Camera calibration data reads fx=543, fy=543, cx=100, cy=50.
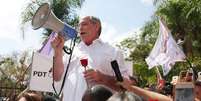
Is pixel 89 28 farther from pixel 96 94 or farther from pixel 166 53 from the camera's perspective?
pixel 166 53

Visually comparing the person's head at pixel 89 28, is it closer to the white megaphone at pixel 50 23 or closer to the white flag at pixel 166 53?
the white megaphone at pixel 50 23

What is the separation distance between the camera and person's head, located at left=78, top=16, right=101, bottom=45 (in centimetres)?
414

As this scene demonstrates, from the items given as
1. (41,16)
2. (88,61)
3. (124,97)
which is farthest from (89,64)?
(124,97)

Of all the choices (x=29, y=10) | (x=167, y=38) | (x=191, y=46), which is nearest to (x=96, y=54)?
(x=167, y=38)

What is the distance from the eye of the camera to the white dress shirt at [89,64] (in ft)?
13.3

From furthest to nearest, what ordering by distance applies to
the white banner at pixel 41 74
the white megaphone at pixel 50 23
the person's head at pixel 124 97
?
the white banner at pixel 41 74
the white megaphone at pixel 50 23
the person's head at pixel 124 97

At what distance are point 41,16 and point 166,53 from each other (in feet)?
15.1

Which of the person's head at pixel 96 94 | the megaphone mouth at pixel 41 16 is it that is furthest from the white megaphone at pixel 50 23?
the person's head at pixel 96 94

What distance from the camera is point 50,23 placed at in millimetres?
4188

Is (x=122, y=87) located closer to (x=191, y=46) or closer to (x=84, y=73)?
(x=84, y=73)

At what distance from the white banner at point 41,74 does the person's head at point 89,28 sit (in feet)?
7.17

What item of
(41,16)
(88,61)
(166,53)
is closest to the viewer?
(88,61)

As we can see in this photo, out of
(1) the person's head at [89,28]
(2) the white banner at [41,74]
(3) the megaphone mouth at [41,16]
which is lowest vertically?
(2) the white banner at [41,74]

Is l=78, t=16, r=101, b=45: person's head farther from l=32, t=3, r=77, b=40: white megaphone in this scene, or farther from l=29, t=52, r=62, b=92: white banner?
l=29, t=52, r=62, b=92: white banner
